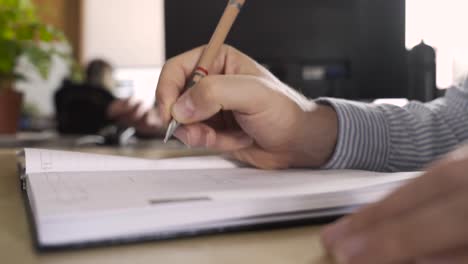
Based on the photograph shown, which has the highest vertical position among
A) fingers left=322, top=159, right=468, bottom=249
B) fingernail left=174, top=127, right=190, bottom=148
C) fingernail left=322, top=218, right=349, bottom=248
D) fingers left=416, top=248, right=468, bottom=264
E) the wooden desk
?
fingers left=322, top=159, right=468, bottom=249

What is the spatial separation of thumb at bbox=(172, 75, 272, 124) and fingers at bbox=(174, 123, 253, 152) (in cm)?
5

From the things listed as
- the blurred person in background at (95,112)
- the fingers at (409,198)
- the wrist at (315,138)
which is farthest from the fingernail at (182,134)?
the blurred person in background at (95,112)

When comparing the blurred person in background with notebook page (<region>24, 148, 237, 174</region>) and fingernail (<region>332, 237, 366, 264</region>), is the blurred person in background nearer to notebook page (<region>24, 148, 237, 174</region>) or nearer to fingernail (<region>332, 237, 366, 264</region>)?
notebook page (<region>24, 148, 237, 174</region>)

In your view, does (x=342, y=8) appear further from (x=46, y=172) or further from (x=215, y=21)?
(x=46, y=172)

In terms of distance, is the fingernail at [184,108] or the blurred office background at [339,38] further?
the blurred office background at [339,38]

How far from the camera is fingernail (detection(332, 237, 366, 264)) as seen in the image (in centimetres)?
28

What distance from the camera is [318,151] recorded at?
0.68 meters

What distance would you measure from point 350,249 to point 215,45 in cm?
43

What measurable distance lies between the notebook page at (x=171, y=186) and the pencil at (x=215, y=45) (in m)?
0.07

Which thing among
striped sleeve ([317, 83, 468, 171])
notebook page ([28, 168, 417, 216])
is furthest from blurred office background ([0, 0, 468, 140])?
notebook page ([28, 168, 417, 216])

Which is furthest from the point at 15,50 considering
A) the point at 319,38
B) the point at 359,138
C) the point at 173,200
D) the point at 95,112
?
the point at 173,200

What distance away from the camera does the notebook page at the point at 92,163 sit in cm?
61

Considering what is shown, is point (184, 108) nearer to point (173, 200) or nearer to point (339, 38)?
point (173, 200)

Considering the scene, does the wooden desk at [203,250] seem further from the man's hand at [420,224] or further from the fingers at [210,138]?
the fingers at [210,138]
